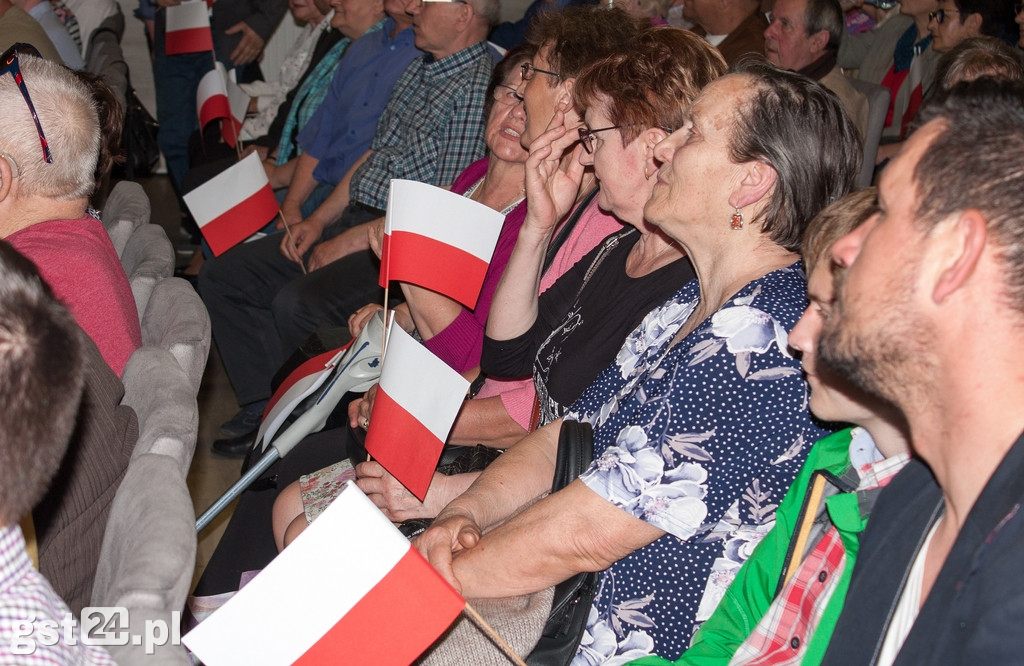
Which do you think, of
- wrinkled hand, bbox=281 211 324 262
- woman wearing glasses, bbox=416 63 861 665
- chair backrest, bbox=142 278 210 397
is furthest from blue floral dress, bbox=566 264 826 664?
wrinkled hand, bbox=281 211 324 262

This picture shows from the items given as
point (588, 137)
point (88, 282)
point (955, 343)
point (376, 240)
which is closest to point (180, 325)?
point (88, 282)

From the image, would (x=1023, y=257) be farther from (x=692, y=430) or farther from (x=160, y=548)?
(x=160, y=548)

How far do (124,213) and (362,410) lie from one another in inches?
45.9

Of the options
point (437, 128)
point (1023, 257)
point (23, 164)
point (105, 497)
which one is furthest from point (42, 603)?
point (437, 128)

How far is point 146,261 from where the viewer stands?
2.42 metres

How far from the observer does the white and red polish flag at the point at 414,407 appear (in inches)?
70.2

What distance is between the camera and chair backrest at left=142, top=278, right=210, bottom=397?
1.94 metres

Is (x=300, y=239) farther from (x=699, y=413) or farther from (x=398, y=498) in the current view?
(x=699, y=413)

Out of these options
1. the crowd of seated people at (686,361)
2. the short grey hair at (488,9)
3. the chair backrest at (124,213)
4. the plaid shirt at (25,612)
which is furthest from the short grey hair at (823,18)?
the plaid shirt at (25,612)

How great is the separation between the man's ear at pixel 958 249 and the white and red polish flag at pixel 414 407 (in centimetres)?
94

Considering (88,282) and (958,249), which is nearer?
(958,249)

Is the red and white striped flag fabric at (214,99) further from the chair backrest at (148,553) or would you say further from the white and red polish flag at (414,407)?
the chair backrest at (148,553)

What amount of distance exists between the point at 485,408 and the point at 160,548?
114cm

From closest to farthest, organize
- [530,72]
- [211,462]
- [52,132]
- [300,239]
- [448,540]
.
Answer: [448,540]
[52,132]
[530,72]
[211,462]
[300,239]
